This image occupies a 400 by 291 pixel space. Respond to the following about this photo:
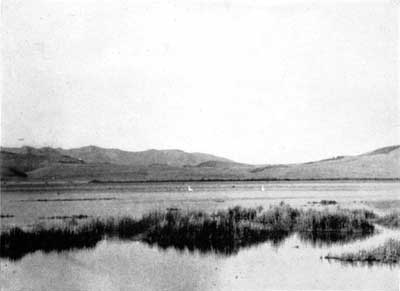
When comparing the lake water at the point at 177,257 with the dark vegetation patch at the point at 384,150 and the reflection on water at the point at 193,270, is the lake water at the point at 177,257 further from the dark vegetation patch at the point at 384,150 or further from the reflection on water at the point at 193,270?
the dark vegetation patch at the point at 384,150

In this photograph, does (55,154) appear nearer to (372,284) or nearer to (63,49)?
(63,49)

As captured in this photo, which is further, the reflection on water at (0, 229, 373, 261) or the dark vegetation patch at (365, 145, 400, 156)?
the dark vegetation patch at (365, 145, 400, 156)

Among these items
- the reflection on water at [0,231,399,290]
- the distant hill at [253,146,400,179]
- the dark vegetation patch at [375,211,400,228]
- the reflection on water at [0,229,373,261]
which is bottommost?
the reflection on water at [0,231,399,290]

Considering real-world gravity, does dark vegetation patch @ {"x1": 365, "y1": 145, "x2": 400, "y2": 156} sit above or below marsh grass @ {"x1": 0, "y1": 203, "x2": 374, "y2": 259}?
above

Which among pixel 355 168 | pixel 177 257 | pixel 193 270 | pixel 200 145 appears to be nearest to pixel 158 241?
pixel 177 257

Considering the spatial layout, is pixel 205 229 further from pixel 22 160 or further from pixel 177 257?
pixel 22 160

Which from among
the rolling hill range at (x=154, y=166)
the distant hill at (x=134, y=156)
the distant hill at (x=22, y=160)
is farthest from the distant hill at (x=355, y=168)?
the distant hill at (x=22, y=160)

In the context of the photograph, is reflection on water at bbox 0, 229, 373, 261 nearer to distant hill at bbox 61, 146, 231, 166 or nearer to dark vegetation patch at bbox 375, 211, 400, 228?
dark vegetation patch at bbox 375, 211, 400, 228

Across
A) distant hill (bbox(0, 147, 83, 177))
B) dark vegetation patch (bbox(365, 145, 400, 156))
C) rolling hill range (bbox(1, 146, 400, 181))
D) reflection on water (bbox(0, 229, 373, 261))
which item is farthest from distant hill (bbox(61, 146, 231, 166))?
dark vegetation patch (bbox(365, 145, 400, 156))
